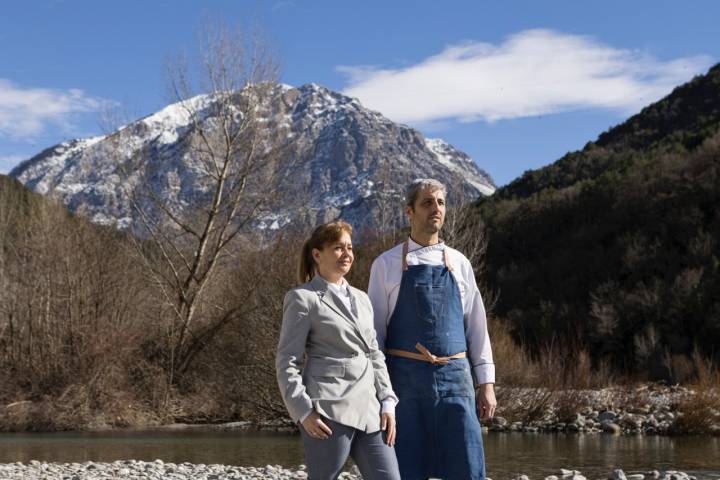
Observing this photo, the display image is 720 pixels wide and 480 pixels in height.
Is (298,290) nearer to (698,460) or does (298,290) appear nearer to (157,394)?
(698,460)

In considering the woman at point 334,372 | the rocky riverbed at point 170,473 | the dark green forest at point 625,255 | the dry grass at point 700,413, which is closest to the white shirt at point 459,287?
the woman at point 334,372

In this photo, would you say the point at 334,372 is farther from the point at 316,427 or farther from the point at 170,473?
the point at 170,473

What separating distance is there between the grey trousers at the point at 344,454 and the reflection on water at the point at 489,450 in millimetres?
7052

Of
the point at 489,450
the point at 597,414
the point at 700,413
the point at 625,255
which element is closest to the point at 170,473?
the point at 489,450

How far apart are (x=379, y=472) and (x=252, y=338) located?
15.2 m

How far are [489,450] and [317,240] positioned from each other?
10.6m

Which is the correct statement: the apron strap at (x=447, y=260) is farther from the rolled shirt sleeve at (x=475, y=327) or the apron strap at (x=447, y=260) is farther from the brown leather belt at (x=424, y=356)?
the brown leather belt at (x=424, y=356)

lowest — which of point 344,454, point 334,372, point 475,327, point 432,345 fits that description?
point 344,454

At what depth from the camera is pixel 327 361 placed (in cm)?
368

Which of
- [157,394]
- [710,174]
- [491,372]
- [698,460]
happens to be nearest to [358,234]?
[157,394]

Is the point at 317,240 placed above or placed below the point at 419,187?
below

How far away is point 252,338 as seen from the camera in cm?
1859

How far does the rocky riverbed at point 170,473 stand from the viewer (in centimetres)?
968

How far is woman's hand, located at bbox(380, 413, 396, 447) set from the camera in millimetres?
3744
